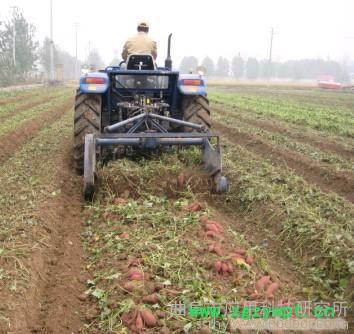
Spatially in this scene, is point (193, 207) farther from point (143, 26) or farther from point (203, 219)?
point (143, 26)

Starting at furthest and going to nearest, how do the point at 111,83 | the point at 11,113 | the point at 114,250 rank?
the point at 11,113, the point at 111,83, the point at 114,250

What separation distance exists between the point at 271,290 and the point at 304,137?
25.4ft

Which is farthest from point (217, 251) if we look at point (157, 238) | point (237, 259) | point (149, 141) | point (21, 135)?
point (21, 135)

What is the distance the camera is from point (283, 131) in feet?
38.9

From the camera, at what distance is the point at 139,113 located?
682 centimetres

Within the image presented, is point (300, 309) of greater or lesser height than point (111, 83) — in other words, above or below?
below

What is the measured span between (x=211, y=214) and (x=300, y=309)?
189cm

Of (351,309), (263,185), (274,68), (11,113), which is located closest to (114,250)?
(351,309)

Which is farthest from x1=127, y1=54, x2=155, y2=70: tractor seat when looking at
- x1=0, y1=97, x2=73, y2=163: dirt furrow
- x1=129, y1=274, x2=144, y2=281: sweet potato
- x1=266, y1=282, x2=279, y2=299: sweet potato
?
x1=266, y1=282, x2=279, y2=299: sweet potato

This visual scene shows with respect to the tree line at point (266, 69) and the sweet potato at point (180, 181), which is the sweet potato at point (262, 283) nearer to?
the sweet potato at point (180, 181)

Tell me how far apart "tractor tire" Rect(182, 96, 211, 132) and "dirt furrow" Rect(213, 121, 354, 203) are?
1.66 meters

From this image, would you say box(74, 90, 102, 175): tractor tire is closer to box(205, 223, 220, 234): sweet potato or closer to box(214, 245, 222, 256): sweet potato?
box(205, 223, 220, 234): sweet potato

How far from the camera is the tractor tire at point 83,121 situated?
6.45 metres

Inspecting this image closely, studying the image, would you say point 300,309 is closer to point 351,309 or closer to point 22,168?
point 351,309
